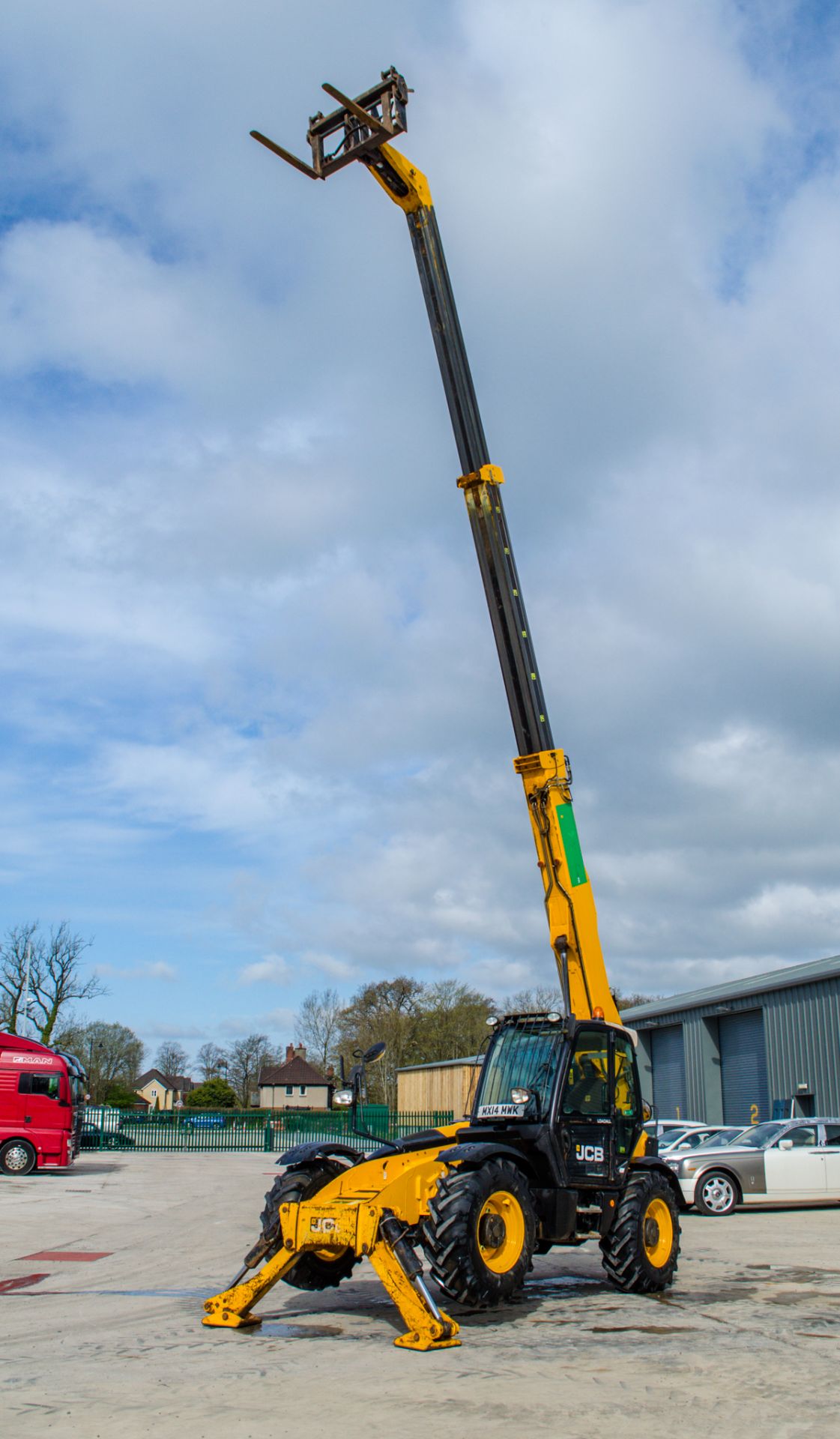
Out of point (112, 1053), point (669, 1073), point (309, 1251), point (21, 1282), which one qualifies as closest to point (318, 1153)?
point (309, 1251)

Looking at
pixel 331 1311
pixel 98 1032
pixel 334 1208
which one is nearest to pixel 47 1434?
pixel 334 1208

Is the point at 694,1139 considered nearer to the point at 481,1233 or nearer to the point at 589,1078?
the point at 589,1078

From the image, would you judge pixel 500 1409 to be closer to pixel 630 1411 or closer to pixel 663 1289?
pixel 630 1411

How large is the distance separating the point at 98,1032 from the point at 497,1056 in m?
91.6

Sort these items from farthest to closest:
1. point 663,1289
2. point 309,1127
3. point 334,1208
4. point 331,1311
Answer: point 309,1127 < point 663,1289 < point 331,1311 < point 334,1208

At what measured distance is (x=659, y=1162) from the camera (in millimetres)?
10008

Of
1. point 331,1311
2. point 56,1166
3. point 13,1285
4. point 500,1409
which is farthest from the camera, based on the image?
point 56,1166

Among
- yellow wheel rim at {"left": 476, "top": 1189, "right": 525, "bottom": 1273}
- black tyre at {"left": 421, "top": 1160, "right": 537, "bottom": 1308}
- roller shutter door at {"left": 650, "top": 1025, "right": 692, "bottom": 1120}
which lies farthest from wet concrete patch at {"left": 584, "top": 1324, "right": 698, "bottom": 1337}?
roller shutter door at {"left": 650, "top": 1025, "right": 692, "bottom": 1120}

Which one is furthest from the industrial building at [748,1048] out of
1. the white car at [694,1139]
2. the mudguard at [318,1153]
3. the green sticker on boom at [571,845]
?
the mudguard at [318,1153]

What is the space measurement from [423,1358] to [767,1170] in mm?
12383

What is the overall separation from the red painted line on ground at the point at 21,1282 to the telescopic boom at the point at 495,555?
220 inches

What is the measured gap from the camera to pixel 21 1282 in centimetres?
1058

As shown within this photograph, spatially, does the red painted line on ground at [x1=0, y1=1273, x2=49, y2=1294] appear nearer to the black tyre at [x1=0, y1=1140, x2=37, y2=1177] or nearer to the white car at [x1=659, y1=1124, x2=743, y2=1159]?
the white car at [x1=659, y1=1124, x2=743, y2=1159]

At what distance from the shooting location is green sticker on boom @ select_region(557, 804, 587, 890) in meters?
12.0
